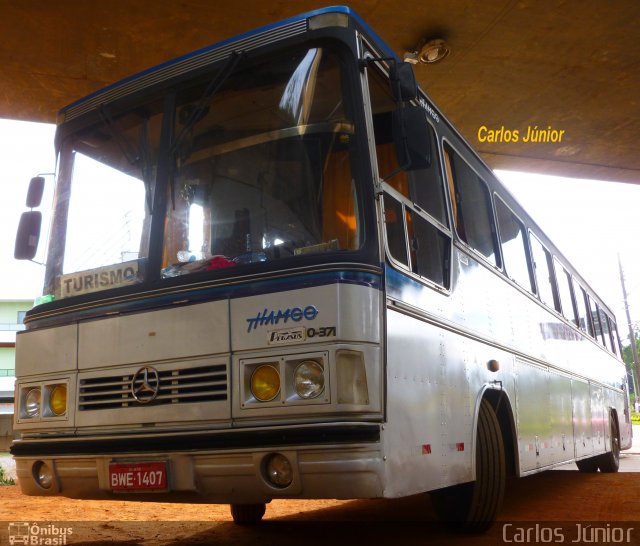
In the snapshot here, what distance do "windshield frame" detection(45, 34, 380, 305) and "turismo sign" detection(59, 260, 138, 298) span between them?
0.16ft

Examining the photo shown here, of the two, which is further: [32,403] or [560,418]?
[560,418]

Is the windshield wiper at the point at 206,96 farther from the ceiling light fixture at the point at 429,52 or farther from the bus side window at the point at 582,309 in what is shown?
the bus side window at the point at 582,309

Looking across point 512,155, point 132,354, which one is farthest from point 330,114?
point 512,155

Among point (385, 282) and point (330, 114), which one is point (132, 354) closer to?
point (385, 282)

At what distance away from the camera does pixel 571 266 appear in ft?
37.1

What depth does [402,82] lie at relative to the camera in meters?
4.31

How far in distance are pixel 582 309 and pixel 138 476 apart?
924 cm

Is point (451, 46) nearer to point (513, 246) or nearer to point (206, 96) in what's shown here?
point (513, 246)

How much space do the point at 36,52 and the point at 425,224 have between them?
703 cm

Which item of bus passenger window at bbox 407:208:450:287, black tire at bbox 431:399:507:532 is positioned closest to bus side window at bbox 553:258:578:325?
black tire at bbox 431:399:507:532

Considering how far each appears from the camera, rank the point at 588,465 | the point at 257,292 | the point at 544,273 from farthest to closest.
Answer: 1. the point at 588,465
2. the point at 544,273
3. the point at 257,292

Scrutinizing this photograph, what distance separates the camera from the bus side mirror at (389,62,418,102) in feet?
14.1

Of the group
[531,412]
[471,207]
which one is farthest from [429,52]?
[531,412]

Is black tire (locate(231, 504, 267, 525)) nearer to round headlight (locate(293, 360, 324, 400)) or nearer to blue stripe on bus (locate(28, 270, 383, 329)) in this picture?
blue stripe on bus (locate(28, 270, 383, 329))
